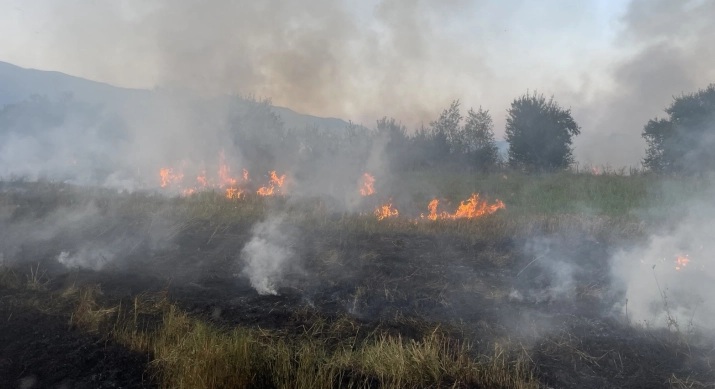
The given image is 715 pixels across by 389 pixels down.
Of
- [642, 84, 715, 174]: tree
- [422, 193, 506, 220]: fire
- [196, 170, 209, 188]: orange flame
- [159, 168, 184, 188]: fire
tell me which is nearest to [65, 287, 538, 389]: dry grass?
[422, 193, 506, 220]: fire

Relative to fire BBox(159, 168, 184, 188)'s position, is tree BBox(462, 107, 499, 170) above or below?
above

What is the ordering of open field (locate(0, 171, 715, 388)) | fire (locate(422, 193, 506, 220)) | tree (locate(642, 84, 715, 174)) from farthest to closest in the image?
tree (locate(642, 84, 715, 174)), fire (locate(422, 193, 506, 220)), open field (locate(0, 171, 715, 388))

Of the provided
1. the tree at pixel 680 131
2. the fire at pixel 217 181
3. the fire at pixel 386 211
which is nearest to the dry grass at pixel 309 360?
the fire at pixel 386 211

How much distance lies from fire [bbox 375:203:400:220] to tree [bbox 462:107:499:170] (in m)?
12.2

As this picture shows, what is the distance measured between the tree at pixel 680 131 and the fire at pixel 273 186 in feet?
54.9

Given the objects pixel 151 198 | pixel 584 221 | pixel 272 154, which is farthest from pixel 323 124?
pixel 584 221

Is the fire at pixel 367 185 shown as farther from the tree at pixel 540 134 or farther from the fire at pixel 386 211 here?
the tree at pixel 540 134

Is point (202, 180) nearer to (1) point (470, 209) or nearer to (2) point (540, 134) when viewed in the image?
(1) point (470, 209)

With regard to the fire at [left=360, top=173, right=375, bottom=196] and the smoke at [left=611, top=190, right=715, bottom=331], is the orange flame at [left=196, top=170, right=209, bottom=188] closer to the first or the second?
the fire at [left=360, top=173, right=375, bottom=196]

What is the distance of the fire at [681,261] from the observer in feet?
23.0

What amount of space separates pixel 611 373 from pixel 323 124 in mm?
21876

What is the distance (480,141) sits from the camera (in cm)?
2519

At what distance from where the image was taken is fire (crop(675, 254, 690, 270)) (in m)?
7.02

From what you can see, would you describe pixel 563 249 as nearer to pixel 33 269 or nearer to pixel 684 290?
pixel 684 290
